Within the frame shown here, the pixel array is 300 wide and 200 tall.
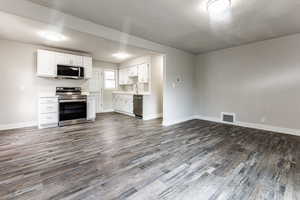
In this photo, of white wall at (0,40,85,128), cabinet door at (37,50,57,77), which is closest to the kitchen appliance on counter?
cabinet door at (37,50,57,77)

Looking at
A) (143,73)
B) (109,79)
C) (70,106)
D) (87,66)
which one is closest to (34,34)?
(87,66)

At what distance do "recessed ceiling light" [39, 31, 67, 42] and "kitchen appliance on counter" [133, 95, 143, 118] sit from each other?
3048 millimetres

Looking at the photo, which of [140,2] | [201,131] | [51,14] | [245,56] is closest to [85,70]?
[51,14]

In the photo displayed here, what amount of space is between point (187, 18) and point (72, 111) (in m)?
4.37

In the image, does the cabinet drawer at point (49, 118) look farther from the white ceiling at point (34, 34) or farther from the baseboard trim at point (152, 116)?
the baseboard trim at point (152, 116)

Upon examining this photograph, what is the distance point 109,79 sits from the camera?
7.21 metres

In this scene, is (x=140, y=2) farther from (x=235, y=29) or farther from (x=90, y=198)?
(x=90, y=198)

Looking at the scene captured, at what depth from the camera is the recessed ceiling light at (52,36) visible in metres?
3.47

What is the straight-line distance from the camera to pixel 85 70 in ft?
16.6

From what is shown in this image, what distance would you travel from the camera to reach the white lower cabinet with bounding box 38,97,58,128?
13.5 ft

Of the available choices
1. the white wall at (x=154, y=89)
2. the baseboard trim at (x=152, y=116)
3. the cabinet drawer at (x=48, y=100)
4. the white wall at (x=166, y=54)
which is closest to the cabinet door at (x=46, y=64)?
the cabinet drawer at (x=48, y=100)

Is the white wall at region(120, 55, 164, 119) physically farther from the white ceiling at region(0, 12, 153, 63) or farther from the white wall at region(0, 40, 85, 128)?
the white wall at region(0, 40, 85, 128)

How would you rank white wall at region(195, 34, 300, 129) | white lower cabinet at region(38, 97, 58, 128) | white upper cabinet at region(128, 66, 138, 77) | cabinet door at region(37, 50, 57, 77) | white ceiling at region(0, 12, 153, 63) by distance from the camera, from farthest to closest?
white upper cabinet at region(128, 66, 138, 77), cabinet door at region(37, 50, 57, 77), white lower cabinet at region(38, 97, 58, 128), white wall at region(195, 34, 300, 129), white ceiling at region(0, 12, 153, 63)

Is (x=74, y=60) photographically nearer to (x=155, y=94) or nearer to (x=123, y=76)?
(x=123, y=76)
